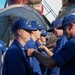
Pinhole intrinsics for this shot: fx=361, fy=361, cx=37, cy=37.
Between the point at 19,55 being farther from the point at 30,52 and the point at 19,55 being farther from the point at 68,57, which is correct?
the point at 68,57

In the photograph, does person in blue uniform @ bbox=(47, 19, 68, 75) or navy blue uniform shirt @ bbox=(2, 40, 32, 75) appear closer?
navy blue uniform shirt @ bbox=(2, 40, 32, 75)

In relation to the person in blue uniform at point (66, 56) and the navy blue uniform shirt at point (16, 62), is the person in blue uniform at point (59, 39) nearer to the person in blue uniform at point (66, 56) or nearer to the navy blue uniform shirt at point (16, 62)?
the navy blue uniform shirt at point (16, 62)

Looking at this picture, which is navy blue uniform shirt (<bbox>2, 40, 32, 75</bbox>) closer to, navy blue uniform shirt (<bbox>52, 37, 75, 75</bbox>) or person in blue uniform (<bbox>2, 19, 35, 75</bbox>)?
person in blue uniform (<bbox>2, 19, 35, 75</bbox>)

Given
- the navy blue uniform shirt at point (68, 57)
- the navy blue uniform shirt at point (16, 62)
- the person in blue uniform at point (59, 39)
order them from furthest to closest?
the person in blue uniform at point (59, 39) < the navy blue uniform shirt at point (16, 62) < the navy blue uniform shirt at point (68, 57)

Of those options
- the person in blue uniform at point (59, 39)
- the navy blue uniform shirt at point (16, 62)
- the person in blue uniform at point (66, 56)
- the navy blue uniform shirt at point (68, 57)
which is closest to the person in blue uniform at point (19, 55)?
the navy blue uniform shirt at point (16, 62)

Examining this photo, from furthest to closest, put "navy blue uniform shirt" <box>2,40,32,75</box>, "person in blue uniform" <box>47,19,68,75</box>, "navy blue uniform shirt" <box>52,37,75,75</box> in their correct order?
1. "person in blue uniform" <box>47,19,68,75</box>
2. "navy blue uniform shirt" <box>2,40,32,75</box>
3. "navy blue uniform shirt" <box>52,37,75,75</box>

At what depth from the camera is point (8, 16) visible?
1237 centimetres

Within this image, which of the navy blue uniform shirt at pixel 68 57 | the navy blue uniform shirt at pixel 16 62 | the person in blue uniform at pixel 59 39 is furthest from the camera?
the person in blue uniform at pixel 59 39

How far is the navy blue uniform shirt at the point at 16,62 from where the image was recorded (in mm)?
4930

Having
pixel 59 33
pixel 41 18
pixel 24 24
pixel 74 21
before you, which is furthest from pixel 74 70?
pixel 41 18

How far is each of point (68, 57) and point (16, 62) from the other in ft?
2.47

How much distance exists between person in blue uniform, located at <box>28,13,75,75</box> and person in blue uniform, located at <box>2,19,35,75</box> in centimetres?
23

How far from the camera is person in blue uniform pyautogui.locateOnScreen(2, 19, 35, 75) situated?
494 cm

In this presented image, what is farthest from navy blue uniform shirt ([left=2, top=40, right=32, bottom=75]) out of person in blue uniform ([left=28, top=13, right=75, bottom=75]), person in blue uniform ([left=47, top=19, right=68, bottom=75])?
person in blue uniform ([left=47, top=19, right=68, bottom=75])
